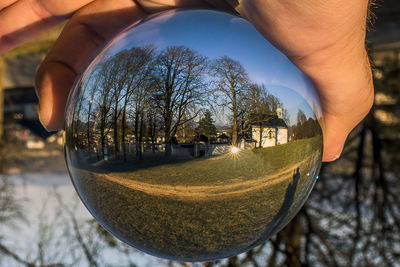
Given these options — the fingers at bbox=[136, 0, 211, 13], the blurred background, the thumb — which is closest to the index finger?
the fingers at bbox=[136, 0, 211, 13]

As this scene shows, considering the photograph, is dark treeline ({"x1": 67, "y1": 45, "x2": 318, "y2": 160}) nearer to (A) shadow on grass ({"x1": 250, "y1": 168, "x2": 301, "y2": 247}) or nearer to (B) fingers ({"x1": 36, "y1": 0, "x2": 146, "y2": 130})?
(A) shadow on grass ({"x1": 250, "y1": 168, "x2": 301, "y2": 247})

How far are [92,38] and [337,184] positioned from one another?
0.88 m

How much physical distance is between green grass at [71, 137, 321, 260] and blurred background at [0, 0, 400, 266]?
60 cm

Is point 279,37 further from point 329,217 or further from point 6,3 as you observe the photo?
point 329,217

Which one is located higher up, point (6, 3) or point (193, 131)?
point (6, 3)

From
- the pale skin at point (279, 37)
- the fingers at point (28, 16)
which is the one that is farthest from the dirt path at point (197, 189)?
the fingers at point (28, 16)

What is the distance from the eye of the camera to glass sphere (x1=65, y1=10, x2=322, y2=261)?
23 centimetres

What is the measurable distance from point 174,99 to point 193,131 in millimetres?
25

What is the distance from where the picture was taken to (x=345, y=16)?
263 millimetres

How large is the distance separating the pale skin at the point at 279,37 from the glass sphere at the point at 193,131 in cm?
3

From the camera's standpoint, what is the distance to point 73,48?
0.42m

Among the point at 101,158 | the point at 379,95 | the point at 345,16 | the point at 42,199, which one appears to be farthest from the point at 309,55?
the point at 42,199

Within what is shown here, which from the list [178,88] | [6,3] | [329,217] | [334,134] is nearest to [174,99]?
[178,88]

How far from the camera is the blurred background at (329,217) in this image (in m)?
0.91
